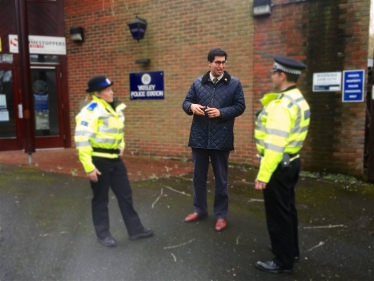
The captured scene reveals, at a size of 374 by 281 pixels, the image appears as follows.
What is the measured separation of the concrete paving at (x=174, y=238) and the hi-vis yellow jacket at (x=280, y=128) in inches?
41.1

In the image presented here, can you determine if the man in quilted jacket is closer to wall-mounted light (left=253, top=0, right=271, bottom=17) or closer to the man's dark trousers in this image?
the man's dark trousers

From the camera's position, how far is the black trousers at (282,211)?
2861 millimetres

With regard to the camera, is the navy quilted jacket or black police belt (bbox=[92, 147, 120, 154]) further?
the navy quilted jacket

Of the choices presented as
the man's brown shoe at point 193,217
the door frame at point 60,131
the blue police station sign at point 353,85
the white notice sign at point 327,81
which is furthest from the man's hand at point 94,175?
the door frame at point 60,131

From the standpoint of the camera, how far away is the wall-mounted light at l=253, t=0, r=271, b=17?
6.33 m

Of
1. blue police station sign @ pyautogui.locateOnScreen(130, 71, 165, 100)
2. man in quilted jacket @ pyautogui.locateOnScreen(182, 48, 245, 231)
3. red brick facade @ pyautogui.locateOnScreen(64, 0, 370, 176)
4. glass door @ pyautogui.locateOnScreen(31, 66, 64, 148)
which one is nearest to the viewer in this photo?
man in quilted jacket @ pyautogui.locateOnScreen(182, 48, 245, 231)

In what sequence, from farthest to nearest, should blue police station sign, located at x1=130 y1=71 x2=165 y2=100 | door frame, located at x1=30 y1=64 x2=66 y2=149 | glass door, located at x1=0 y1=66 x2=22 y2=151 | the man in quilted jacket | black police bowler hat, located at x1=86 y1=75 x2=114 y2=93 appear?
door frame, located at x1=30 y1=64 x2=66 y2=149
glass door, located at x1=0 y1=66 x2=22 y2=151
blue police station sign, located at x1=130 y1=71 x2=165 y2=100
the man in quilted jacket
black police bowler hat, located at x1=86 y1=75 x2=114 y2=93

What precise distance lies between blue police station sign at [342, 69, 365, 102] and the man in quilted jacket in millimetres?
2945

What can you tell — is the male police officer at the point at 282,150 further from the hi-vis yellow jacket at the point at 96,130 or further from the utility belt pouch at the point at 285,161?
the hi-vis yellow jacket at the point at 96,130

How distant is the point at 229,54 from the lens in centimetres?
687

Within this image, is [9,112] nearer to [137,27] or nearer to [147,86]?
[147,86]

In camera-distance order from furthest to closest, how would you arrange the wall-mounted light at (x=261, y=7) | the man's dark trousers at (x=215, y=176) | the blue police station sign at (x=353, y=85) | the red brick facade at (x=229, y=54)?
the wall-mounted light at (x=261, y=7)
the red brick facade at (x=229, y=54)
the blue police station sign at (x=353, y=85)
the man's dark trousers at (x=215, y=176)

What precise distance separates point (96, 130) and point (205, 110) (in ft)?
3.74

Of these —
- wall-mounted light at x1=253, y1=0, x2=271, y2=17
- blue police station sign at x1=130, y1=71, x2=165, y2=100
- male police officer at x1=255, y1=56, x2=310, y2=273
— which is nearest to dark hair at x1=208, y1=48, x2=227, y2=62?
male police officer at x1=255, y1=56, x2=310, y2=273
